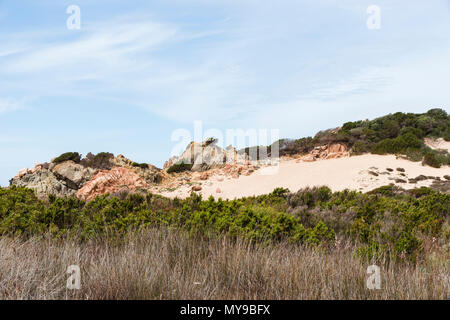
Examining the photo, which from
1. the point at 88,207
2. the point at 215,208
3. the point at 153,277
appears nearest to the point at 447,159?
the point at 215,208

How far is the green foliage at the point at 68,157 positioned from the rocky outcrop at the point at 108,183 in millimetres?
5306

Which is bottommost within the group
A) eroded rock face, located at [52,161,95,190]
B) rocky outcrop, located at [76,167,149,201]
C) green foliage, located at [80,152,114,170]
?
rocky outcrop, located at [76,167,149,201]

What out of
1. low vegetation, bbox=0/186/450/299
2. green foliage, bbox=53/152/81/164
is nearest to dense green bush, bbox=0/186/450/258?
low vegetation, bbox=0/186/450/299

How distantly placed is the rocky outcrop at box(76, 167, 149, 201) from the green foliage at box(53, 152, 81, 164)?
5.31m

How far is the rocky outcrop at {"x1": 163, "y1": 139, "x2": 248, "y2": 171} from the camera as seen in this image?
25980 mm

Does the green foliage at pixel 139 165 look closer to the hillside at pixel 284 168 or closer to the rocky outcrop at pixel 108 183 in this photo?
the hillside at pixel 284 168

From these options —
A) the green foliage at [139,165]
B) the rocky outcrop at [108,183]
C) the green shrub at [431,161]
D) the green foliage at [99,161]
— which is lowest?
the rocky outcrop at [108,183]

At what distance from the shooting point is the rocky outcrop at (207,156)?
26.0 metres

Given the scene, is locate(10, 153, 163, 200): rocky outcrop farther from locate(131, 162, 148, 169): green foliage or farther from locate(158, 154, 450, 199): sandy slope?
locate(158, 154, 450, 199): sandy slope

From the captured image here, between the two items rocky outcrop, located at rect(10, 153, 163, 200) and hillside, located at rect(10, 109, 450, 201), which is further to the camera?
hillside, located at rect(10, 109, 450, 201)

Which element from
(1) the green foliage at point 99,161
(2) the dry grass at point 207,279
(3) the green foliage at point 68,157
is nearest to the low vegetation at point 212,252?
(2) the dry grass at point 207,279

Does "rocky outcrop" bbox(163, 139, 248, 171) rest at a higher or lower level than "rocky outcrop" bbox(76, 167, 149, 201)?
higher

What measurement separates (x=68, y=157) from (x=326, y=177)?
1442 centimetres
